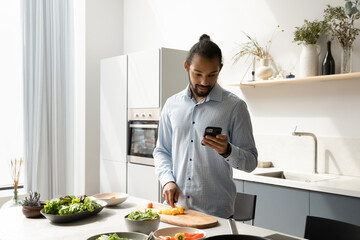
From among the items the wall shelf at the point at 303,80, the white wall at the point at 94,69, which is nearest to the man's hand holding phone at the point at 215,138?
the wall shelf at the point at 303,80

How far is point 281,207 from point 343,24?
1478 mm

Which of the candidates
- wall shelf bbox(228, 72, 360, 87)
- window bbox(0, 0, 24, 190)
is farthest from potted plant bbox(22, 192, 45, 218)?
window bbox(0, 0, 24, 190)

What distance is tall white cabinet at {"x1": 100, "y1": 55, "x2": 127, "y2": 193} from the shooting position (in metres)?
4.25

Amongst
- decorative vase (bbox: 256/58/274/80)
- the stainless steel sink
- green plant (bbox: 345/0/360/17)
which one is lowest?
the stainless steel sink

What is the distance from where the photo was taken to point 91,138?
16.0ft

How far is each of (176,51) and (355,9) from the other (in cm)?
172

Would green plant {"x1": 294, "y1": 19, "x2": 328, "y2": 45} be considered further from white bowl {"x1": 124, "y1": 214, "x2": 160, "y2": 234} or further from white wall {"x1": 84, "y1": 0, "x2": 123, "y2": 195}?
white wall {"x1": 84, "y1": 0, "x2": 123, "y2": 195}

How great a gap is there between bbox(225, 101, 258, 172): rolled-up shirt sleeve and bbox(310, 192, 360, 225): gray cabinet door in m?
0.96

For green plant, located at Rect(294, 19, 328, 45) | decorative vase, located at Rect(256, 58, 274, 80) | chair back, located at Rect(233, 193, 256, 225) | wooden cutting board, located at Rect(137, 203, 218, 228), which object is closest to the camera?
wooden cutting board, located at Rect(137, 203, 218, 228)

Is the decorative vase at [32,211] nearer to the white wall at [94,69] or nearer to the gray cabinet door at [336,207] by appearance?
the gray cabinet door at [336,207]

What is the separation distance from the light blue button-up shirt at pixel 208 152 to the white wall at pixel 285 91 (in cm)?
150

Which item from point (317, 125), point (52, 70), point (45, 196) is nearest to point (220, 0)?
point (317, 125)

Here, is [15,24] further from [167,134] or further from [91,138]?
[167,134]

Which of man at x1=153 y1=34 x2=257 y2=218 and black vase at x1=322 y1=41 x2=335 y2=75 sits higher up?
black vase at x1=322 y1=41 x2=335 y2=75
